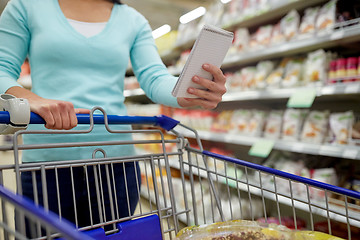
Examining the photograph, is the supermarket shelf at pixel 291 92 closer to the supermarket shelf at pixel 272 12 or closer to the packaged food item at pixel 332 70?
the packaged food item at pixel 332 70

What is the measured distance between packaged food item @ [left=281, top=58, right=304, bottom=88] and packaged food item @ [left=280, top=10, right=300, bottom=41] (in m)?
0.19

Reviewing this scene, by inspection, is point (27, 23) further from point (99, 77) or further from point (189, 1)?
point (189, 1)

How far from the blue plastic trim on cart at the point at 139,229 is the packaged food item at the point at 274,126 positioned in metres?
1.59

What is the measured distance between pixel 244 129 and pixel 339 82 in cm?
83

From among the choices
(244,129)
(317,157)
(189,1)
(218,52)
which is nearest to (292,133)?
(317,157)

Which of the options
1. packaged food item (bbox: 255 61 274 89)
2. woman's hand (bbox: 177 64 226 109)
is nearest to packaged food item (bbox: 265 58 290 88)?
packaged food item (bbox: 255 61 274 89)

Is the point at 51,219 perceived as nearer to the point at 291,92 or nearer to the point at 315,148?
the point at 315,148

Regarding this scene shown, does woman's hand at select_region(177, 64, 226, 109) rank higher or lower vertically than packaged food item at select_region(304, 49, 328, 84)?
lower

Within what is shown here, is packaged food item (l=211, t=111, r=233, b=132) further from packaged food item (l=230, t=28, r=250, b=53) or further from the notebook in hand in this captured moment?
the notebook in hand

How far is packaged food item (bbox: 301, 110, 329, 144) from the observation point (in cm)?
200

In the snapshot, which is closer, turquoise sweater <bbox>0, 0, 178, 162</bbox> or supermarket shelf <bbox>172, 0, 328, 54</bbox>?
turquoise sweater <bbox>0, 0, 178, 162</bbox>

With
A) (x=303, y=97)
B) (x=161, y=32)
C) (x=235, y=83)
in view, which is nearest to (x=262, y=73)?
(x=235, y=83)

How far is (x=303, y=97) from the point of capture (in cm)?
179

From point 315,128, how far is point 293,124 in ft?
0.55
